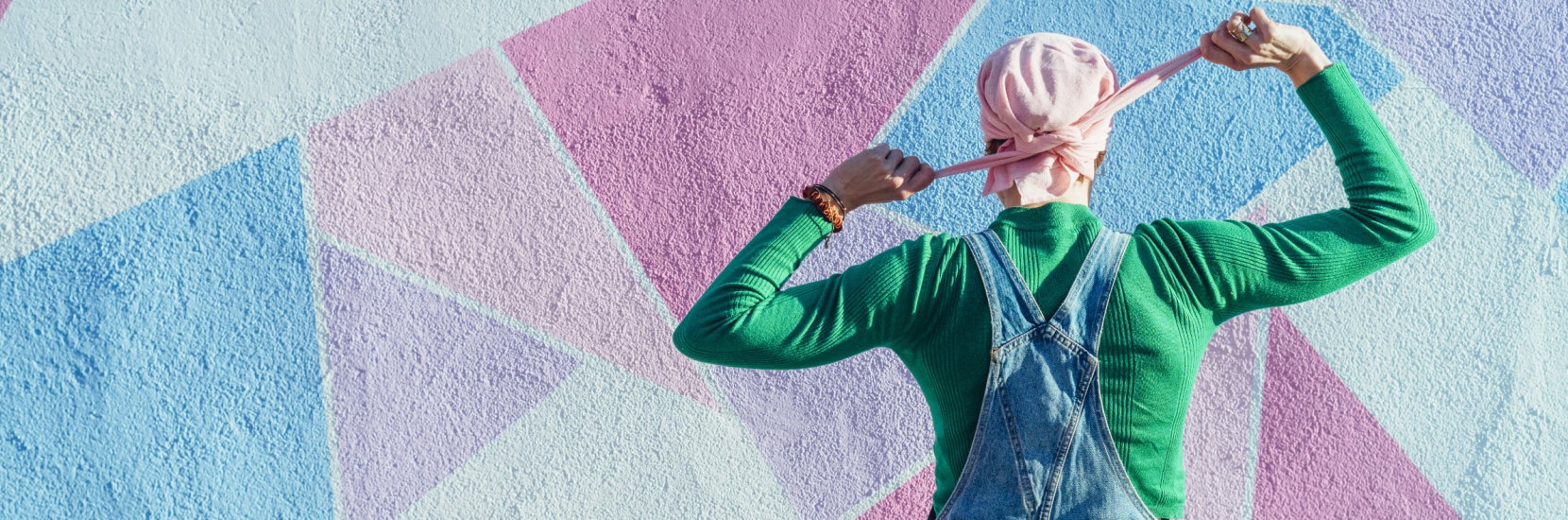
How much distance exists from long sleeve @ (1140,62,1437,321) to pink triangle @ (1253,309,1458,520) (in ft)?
2.94

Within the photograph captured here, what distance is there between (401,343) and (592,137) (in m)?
0.56

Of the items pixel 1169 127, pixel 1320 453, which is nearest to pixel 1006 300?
pixel 1169 127

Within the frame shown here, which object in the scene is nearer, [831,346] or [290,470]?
[831,346]

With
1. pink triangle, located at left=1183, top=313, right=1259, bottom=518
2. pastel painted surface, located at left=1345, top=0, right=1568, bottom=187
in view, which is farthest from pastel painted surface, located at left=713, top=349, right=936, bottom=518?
pastel painted surface, located at left=1345, top=0, right=1568, bottom=187

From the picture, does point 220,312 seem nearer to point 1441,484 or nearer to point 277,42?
point 277,42

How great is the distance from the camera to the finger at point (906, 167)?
1.49m

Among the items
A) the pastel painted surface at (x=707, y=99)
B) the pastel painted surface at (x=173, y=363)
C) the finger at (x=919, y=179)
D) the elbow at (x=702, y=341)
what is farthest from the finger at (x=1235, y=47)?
the pastel painted surface at (x=173, y=363)

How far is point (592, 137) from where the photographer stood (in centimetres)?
231

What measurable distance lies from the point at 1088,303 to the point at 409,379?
1.44 metres

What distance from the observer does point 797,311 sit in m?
1.38

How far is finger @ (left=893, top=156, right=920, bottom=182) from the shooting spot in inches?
58.6

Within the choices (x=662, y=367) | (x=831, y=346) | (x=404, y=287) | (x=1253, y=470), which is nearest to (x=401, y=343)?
(x=404, y=287)

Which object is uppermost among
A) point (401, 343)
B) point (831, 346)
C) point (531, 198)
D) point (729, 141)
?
point (831, 346)

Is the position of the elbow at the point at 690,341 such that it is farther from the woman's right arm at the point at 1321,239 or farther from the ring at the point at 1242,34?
the ring at the point at 1242,34
